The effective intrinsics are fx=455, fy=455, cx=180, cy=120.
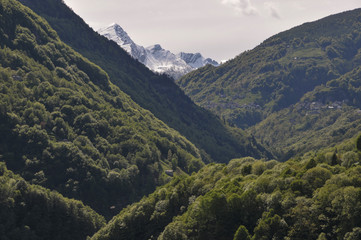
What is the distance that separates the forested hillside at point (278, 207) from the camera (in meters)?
121

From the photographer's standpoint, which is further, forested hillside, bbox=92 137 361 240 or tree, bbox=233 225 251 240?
tree, bbox=233 225 251 240

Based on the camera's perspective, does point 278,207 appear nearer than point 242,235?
No

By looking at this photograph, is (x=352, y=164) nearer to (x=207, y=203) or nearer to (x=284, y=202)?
(x=284, y=202)

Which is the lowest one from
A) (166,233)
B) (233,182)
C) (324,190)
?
(166,233)

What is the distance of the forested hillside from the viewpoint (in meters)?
121

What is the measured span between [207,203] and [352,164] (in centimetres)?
5016

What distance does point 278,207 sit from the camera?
13725 centimetres

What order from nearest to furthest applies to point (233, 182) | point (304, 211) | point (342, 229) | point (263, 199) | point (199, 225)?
point (342, 229) < point (304, 211) < point (263, 199) < point (199, 225) < point (233, 182)

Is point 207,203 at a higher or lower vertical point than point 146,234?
higher

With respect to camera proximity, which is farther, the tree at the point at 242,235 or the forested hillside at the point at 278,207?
the tree at the point at 242,235

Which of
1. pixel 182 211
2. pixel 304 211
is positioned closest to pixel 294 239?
pixel 304 211

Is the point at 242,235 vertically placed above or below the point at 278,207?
below

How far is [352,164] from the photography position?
499 feet

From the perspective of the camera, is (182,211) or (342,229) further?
(182,211)
